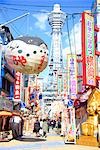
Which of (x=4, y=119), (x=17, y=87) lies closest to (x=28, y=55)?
(x=4, y=119)

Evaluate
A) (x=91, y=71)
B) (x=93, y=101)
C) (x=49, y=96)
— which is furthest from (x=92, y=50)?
(x=49, y=96)

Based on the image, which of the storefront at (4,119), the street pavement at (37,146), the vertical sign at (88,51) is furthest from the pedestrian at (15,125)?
the vertical sign at (88,51)

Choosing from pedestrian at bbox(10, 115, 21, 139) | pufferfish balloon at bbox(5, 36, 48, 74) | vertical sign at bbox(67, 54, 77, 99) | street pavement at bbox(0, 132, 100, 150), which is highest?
vertical sign at bbox(67, 54, 77, 99)

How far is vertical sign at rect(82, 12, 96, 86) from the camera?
1850 centimetres

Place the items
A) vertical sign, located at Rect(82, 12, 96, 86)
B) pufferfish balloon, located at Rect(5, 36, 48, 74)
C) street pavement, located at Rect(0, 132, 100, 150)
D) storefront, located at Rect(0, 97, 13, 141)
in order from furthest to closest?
storefront, located at Rect(0, 97, 13, 141) → vertical sign, located at Rect(82, 12, 96, 86) → street pavement, located at Rect(0, 132, 100, 150) → pufferfish balloon, located at Rect(5, 36, 48, 74)

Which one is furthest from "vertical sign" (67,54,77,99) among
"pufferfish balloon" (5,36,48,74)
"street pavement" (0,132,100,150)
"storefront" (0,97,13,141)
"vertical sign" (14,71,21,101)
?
"pufferfish balloon" (5,36,48,74)

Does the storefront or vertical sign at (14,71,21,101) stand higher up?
vertical sign at (14,71,21,101)

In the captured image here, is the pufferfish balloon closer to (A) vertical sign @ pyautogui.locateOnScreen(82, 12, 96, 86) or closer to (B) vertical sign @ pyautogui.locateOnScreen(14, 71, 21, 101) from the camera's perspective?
(A) vertical sign @ pyautogui.locateOnScreen(82, 12, 96, 86)

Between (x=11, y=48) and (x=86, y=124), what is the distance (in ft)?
23.5

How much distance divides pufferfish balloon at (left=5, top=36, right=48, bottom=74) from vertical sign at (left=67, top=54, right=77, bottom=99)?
45.2 feet

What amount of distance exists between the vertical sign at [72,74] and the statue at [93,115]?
9305 mm

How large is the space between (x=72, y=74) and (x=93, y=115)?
9923 millimetres

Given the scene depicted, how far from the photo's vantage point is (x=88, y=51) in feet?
61.7

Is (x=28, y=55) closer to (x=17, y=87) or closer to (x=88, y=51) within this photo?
(x=88, y=51)
